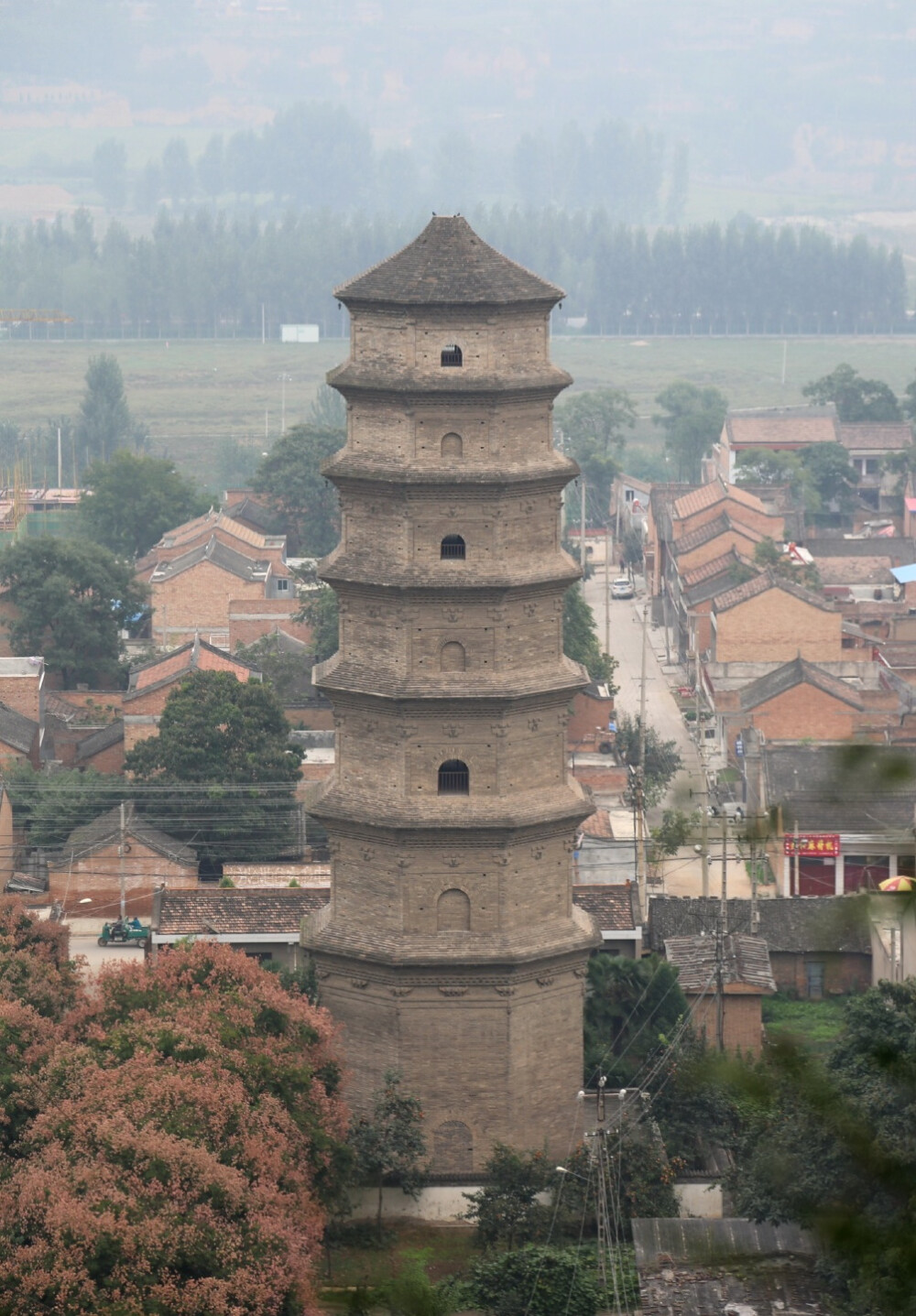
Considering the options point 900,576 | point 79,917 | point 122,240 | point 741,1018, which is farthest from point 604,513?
point 122,240

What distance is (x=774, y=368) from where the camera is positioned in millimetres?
149375

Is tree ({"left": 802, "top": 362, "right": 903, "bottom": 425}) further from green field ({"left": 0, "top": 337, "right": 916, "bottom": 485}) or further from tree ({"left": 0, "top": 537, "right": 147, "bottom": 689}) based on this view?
tree ({"left": 0, "top": 537, "right": 147, "bottom": 689})

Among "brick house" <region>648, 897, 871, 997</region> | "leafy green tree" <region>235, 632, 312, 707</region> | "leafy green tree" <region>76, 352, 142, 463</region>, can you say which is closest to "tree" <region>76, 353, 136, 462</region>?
"leafy green tree" <region>76, 352, 142, 463</region>

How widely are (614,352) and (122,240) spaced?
1180 inches

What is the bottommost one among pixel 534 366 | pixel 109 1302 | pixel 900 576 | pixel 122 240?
pixel 109 1302

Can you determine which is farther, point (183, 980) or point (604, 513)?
point (604, 513)

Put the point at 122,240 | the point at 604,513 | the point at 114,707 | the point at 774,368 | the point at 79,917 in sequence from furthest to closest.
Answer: the point at 122,240
the point at 774,368
the point at 604,513
the point at 114,707
the point at 79,917

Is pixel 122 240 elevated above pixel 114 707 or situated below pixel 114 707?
above

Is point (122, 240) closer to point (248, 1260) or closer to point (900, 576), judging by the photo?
point (900, 576)

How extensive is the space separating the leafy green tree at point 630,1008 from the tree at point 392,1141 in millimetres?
3689

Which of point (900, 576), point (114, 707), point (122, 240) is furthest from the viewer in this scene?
point (122, 240)

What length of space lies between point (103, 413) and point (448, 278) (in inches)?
3187

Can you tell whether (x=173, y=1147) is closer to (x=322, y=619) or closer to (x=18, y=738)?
(x=18, y=738)

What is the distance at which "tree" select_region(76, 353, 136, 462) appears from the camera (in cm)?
11306
